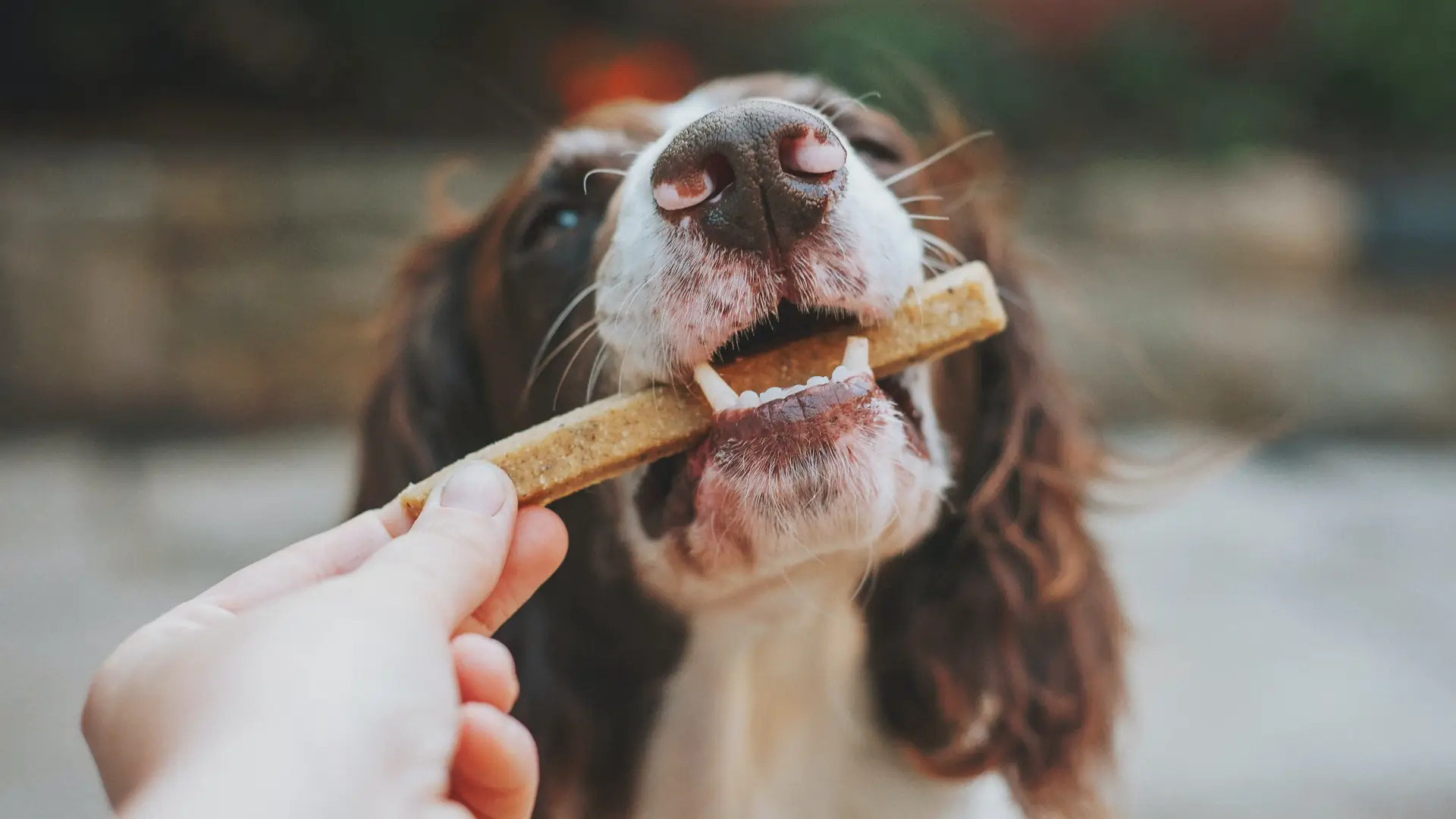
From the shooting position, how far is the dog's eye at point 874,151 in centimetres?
166

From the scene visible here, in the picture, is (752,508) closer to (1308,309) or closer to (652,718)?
(652,718)

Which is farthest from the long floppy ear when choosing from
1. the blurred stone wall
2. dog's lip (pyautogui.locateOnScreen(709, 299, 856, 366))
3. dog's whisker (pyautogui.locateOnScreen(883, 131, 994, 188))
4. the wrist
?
the blurred stone wall

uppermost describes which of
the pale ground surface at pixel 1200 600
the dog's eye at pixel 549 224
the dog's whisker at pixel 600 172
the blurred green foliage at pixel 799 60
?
the blurred green foliage at pixel 799 60

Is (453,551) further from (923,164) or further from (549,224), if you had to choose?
(923,164)

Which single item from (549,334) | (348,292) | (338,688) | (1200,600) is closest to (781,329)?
(549,334)

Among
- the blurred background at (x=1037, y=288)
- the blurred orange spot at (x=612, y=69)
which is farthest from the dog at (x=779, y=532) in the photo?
the blurred orange spot at (x=612, y=69)

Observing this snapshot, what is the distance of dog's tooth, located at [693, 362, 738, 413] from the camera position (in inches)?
46.9

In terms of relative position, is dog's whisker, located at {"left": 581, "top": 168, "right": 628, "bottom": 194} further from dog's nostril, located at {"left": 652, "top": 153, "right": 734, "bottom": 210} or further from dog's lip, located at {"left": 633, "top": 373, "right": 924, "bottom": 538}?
dog's lip, located at {"left": 633, "top": 373, "right": 924, "bottom": 538}

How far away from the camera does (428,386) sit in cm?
185

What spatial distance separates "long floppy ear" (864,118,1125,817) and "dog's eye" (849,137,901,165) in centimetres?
15

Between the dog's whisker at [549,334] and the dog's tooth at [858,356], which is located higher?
the dog's whisker at [549,334]

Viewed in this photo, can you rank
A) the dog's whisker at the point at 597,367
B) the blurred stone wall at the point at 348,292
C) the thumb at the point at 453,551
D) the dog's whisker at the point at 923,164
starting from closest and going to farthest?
1. the thumb at the point at 453,551
2. the dog's whisker at the point at 597,367
3. the dog's whisker at the point at 923,164
4. the blurred stone wall at the point at 348,292

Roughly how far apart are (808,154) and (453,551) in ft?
1.74

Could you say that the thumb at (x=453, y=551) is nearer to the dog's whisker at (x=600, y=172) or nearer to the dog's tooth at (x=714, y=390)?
the dog's tooth at (x=714, y=390)
